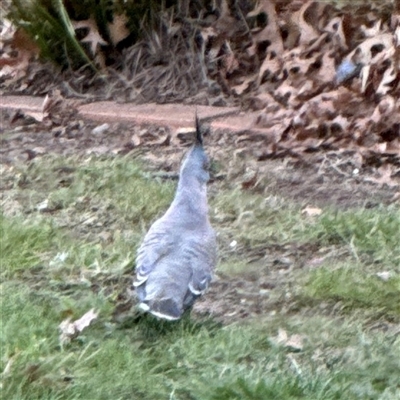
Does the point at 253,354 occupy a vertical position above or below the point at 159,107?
above

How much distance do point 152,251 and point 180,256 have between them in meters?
0.13

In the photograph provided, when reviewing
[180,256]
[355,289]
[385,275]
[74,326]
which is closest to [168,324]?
[180,256]

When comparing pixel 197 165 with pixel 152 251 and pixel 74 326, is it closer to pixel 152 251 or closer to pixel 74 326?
pixel 152 251

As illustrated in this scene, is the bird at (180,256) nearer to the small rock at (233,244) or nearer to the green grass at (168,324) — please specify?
the green grass at (168,324)

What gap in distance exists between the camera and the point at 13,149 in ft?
26.7

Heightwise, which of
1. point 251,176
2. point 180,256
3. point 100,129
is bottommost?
point 100,129

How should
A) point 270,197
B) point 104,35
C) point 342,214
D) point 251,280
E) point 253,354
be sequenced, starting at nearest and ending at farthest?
point 253,354
point 251,280
point 342,214
point 270,197
point 104,35

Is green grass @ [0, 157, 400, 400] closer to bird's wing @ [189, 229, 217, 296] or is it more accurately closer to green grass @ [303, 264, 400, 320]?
green grass @ [303, 264, 400, 320]

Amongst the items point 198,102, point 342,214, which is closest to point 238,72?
point 198,102

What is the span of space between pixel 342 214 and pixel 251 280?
3.04ft

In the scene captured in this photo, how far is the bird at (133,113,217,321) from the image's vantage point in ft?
15.9

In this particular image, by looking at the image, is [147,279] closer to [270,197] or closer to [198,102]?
[270,197]

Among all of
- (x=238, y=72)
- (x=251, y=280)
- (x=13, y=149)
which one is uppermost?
(x=251, y=280)

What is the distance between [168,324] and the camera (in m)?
5.17
